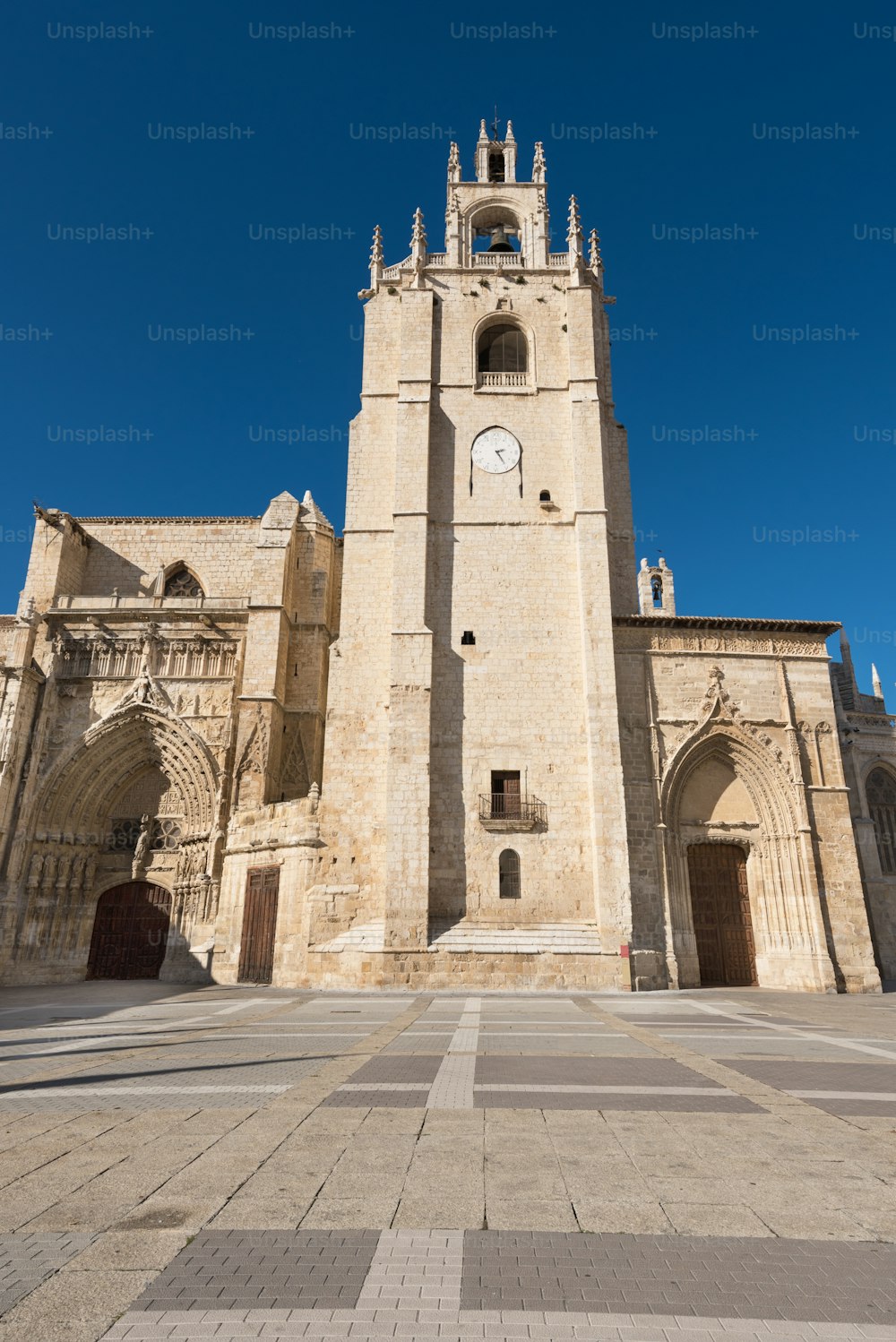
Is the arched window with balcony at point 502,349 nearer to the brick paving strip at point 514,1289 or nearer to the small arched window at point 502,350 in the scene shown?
the small arched window at point 502,350

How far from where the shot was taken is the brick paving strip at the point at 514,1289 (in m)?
2.36

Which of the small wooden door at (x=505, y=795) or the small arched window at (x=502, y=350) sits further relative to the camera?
the small arched window at (x=502, y=350)

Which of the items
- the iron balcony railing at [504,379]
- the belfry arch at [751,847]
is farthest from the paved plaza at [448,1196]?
the iron balcony railing at [504,379]

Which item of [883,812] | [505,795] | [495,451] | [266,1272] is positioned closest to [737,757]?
[505,795]

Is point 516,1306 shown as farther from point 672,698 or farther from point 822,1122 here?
point 672,698

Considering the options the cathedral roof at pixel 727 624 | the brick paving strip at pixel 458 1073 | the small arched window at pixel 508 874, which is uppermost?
the cathedral roof at pixel 727 624

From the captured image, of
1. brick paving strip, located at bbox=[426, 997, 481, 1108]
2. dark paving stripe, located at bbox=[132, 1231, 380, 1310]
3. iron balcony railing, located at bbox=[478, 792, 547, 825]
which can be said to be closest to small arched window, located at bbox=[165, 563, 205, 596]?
iron balcony railing, located at bbox=[478, 792, 547, 825]

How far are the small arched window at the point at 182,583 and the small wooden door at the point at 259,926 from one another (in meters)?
10.8

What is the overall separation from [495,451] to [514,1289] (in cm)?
1949

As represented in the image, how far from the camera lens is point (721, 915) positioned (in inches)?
712

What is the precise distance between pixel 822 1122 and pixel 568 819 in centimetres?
1257

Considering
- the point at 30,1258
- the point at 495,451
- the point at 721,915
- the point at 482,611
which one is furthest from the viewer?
the point at 495,451

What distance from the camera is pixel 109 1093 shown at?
18.7ft

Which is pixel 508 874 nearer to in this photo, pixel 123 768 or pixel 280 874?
pixel 280 874
